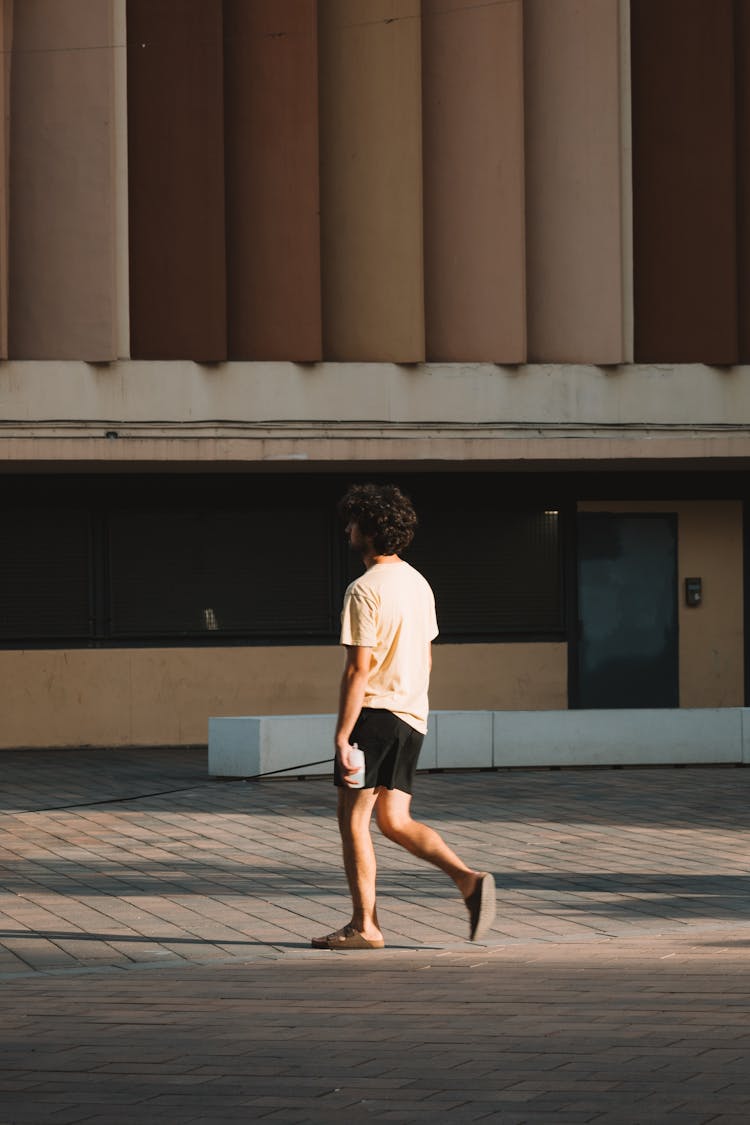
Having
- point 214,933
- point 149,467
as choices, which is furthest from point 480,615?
point 214,933

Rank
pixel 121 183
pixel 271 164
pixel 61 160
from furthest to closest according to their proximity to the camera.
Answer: pixel 271 164
pixel 121 183
pixel 61 160

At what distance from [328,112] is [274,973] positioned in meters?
Result: 13.6

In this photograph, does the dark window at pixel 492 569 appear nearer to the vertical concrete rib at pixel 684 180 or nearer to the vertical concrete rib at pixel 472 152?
the vertical concrete rib at pixel 684 180

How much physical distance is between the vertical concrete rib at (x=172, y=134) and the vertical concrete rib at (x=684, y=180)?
457cm

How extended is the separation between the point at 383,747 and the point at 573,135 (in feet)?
44.0

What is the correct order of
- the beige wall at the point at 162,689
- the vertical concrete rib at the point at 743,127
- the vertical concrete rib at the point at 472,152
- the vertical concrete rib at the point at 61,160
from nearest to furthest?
1. the vertical concrete rib at the point at 61,160
2. the vertical concrete rib at the point at 472,152
3. the beige wall at the point at 162,689
4. the vertical concrete rib at the point at 743,127

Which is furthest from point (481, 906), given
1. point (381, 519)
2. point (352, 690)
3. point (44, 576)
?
point (44, 576)

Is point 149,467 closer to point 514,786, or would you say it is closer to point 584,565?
point 584,565

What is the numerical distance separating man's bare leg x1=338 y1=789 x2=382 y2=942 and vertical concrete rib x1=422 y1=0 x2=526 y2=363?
12546 mm

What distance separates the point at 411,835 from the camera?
742 centimetres

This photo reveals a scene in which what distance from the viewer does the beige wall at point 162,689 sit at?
19.8 meters

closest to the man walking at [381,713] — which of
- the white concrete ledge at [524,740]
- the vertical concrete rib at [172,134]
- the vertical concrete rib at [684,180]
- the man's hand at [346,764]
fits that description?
the man's hand at [346,764]

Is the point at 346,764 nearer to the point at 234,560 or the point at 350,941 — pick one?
the point at 350,941

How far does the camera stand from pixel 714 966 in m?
6.96
